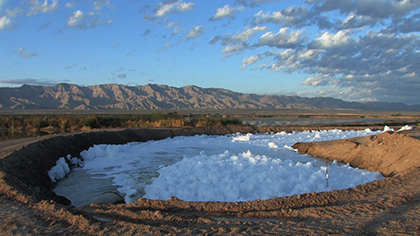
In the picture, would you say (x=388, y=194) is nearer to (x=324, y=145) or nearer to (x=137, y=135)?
(x=324, y=145)

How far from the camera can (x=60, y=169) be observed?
982 cm

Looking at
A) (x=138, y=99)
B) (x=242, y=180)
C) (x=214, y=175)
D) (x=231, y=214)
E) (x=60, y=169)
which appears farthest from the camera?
(x=138, y=99)

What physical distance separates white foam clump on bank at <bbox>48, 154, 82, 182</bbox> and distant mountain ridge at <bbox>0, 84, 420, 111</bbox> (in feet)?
374

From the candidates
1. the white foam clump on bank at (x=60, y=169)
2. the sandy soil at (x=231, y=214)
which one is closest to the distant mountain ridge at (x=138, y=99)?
the white foam clump on bank at (x=60, y=169)

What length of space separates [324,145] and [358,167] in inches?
109

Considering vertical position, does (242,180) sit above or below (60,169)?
above

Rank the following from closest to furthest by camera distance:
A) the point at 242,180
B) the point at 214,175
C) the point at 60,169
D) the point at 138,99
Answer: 1. the point at 242,180
2. the point at 214,175
3. the point at 60,169
4. the point at 138,99

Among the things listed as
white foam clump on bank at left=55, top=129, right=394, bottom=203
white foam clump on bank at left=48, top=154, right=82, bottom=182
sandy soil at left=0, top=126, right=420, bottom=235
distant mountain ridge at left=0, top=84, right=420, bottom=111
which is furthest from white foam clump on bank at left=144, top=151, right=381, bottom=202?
distant mountain ridge at left=0, top=84, right=420, bottom=111

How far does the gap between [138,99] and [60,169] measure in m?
134

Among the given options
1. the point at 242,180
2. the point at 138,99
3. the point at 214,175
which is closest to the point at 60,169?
the point at 214,175

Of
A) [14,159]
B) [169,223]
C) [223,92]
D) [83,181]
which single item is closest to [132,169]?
[83,181]

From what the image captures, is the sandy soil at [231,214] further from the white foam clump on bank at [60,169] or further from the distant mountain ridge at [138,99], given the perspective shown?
the distant mountain ridge at [138,99]

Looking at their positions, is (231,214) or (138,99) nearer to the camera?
(231,214)

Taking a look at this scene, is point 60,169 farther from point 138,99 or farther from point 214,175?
point 138,99
